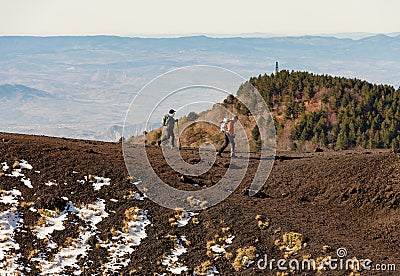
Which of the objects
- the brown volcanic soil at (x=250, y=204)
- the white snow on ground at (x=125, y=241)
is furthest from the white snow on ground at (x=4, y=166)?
the white snow on ground at (x=125, y=241)

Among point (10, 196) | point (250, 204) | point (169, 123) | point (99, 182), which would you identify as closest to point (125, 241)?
point (99, 182)

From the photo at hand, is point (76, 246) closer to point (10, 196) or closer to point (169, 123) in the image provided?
point (10, 196)

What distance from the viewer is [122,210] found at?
2156 centimetres

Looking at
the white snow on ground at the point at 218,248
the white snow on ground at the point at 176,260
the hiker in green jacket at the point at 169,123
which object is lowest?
the white snow on ground at the point at 176,260

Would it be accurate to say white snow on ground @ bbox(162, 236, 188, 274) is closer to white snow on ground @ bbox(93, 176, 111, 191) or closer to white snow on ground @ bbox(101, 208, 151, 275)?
white snow on ground @ bbox(101, 208, 151, 275)

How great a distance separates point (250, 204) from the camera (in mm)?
22562

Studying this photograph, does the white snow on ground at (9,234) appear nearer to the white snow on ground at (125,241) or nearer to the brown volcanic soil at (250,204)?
the brown volcanic soil at (250,204)

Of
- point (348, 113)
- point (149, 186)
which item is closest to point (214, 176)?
point (149, 186)

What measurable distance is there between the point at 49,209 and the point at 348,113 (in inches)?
1826

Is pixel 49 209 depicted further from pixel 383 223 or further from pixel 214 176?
pixel 383 223

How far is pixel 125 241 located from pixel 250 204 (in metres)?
5.44

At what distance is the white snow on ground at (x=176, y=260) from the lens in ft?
61.1

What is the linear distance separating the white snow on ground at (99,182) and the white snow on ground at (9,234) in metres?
2.97

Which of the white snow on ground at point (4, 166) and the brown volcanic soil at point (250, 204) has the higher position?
the white snow on ground at point (4, 166)
